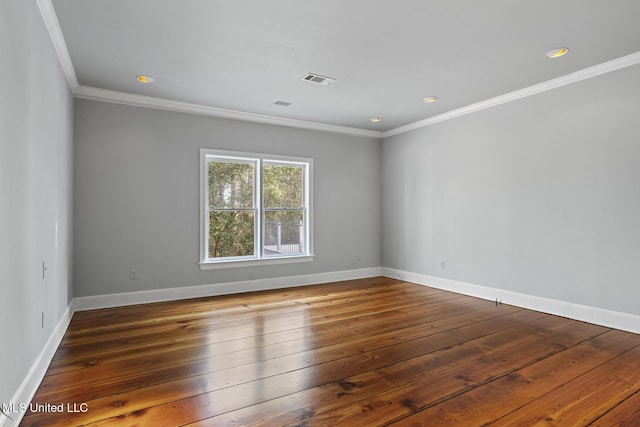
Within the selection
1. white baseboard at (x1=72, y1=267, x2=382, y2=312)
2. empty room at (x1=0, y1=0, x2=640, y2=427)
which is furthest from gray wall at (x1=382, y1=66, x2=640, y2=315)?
white baseboard at (x1=72, y1=267, x2=382, y2=312)

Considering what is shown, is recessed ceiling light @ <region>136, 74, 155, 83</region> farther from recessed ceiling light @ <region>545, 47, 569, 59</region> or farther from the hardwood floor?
recessed ceiling light @ <region>545, 47, 569, 59</region>

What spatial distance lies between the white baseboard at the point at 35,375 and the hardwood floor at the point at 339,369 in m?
0.06

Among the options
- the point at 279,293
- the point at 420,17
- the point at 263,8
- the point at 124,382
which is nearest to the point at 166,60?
the point at 263,8

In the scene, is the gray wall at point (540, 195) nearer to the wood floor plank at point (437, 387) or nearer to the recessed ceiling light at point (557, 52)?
the recessed ceiling light at point (557, 52)

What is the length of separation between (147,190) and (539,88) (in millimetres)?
4944

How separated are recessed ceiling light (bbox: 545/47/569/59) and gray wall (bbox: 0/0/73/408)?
4.03 meters

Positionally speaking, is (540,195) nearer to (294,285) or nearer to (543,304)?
(543,304)

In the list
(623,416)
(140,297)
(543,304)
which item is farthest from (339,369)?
(140,297)

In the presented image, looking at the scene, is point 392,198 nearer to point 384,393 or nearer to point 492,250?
point 492,250

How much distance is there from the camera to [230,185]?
17.5 ft

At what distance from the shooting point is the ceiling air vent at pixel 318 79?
12.8 ft

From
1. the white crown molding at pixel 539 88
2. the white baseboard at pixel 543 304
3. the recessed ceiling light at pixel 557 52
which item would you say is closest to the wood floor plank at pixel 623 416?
the white baseboard at pixel 543 304

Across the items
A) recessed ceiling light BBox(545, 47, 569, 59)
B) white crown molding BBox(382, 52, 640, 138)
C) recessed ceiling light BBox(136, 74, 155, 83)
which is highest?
recessed ceiling light BBox(136, 74, 155, 83)

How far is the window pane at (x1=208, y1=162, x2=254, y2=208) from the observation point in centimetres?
522
